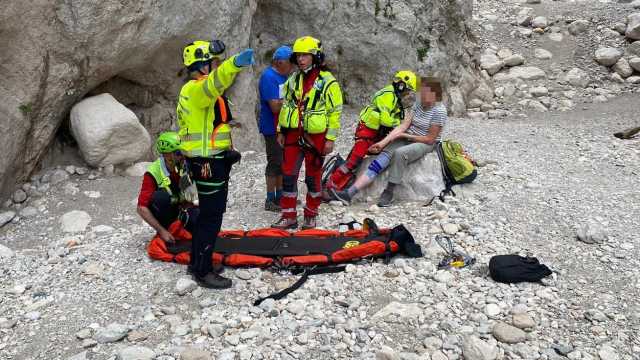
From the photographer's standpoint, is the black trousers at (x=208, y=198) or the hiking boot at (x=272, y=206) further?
the hiking boot at (x=272, y=206)

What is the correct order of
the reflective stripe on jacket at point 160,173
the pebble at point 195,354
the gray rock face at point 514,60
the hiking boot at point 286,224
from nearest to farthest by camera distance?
the pebble at point 195,354 → the reflective stripe on jacket at point 160,173 → the hiking boot at point 286,224 → the gray rock face at point 514,60

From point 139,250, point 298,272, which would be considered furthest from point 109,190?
point 298,272

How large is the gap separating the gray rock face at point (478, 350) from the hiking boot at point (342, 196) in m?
3.26

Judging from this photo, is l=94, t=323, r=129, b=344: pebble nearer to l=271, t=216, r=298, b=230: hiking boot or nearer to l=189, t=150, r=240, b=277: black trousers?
l=189, t=150, r=240, b=277: black trousers

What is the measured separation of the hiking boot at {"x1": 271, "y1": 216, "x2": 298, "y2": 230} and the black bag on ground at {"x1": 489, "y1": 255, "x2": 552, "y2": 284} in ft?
7.70

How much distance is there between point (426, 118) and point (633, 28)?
9964 mm

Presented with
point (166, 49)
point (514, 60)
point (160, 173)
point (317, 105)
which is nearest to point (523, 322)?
point (317, 105)

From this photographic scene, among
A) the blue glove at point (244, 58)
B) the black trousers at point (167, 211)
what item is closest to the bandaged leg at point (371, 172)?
the black trousers at point (167, 211)

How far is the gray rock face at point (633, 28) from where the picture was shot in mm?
14383

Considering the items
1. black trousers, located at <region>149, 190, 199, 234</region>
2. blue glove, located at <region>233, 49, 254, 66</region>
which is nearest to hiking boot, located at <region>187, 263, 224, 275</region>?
black trousers, located at <region>149, 190, 199, 234</region>

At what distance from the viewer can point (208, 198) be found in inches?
199

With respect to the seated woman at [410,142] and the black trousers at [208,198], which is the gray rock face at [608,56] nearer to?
the seated woman at [410,142]

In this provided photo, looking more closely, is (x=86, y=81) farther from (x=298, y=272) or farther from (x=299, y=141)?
(x=298, y=272)

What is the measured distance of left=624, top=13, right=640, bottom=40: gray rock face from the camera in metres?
14.4
